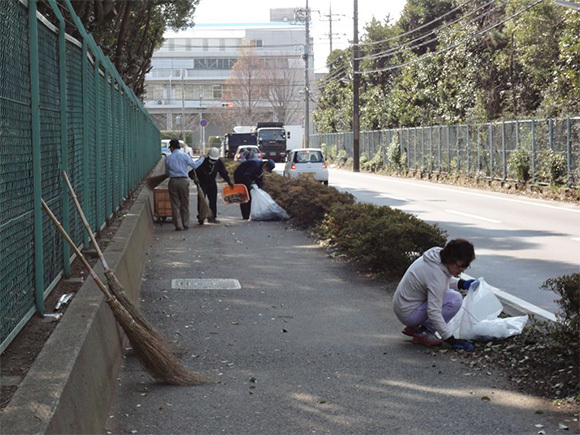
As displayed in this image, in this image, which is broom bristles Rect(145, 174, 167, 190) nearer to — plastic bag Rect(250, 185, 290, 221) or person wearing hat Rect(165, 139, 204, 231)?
person wearing hat Rect(165, 139, 204, 231)

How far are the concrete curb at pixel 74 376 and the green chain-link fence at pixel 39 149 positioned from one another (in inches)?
13.8

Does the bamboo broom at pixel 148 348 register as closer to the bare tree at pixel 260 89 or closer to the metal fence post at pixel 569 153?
the metal fence post at pixel 569 153

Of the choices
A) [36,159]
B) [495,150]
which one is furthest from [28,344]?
[495,150]

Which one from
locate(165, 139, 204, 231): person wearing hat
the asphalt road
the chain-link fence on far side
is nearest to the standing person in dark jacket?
locate(165, 139, 204, 231): person wearing hat

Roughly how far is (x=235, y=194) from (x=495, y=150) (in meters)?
15.4

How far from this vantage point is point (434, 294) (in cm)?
760

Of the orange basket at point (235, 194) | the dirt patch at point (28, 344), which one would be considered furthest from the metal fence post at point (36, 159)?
the orange basket at point (235, 194)

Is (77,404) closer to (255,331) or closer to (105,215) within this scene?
(255,331)

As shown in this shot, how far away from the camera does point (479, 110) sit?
129 ft

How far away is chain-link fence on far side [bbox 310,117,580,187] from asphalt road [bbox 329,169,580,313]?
127 centimetres

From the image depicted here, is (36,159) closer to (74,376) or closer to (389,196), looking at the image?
(74,376)

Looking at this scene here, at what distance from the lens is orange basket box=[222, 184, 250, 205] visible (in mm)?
19859

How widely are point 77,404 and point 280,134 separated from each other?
60231 millimetres

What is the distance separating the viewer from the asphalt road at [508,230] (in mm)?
11727
